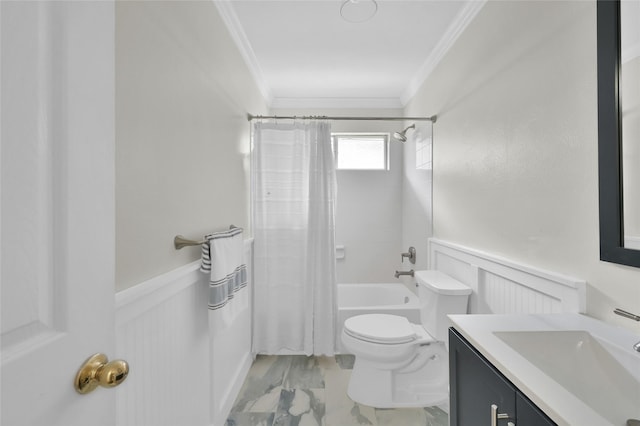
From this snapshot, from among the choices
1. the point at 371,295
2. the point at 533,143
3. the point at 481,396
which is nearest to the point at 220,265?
the point at 481,396

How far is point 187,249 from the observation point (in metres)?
1.37

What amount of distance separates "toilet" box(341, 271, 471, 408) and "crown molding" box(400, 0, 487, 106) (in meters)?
1.57

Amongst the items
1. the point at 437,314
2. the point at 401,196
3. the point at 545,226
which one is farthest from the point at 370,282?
the point at 545,226

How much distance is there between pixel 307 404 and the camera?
196 cm

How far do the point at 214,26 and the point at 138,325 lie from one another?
5.00 feet

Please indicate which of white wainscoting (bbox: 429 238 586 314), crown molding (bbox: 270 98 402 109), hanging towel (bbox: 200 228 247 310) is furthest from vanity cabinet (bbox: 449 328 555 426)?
crown molding (bbox: 270 98 402 109)

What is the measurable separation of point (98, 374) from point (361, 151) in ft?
10.6

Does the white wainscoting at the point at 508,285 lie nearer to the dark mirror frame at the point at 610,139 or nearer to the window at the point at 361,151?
the dark mirror frame at the point at 610,139

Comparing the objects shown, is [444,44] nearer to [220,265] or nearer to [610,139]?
[610,139]

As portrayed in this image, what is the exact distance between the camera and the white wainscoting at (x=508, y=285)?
1.14 metres

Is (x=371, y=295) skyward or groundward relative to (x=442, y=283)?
groundward

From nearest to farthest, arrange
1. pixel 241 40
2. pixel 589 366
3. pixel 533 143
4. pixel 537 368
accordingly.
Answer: pixel 537 368 < pixel 589 366 < pixel 533 143 < pixel 241 40

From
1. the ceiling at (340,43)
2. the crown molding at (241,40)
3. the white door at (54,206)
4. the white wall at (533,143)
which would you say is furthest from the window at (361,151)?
the white door at (54,206)

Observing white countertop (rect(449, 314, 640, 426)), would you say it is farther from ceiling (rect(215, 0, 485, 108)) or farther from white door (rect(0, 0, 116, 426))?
ceiling (rect(215, 0, 485, 108))
